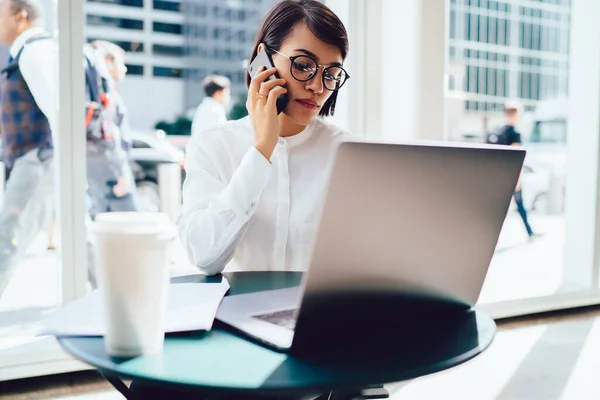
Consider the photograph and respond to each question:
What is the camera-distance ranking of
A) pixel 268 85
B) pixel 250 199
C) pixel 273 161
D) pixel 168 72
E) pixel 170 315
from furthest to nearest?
pixel 168 72
pixel 273 161
pixel 268 85
pixel 250 199
pixel 170 315

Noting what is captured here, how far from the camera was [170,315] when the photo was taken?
779 mm

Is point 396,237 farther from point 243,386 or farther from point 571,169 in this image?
point 571,169

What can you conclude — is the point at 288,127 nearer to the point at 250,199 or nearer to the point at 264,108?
the point at 264,108

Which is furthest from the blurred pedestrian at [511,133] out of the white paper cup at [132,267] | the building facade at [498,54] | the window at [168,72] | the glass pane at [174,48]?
the building facade at [498,54]

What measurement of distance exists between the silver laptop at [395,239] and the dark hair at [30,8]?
2.02m

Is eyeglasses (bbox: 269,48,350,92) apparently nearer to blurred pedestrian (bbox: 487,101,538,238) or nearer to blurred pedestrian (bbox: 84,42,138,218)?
blurred pedestrian (bbox: 84,42,138,218)

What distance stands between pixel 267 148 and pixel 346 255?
0.52m

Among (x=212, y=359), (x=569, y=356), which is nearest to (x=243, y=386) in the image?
(x=212, y=359)

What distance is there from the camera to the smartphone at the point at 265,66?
122 centimetres

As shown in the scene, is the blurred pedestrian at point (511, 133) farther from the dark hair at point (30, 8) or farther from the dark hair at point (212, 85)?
the dark hair at point (30, 8)

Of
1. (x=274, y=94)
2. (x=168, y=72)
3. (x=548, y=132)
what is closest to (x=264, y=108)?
(x=274, y=94)

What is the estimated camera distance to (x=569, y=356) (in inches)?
101

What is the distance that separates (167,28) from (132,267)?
41186mm

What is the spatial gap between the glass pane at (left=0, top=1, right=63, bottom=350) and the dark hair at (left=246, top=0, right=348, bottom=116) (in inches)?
48.6
